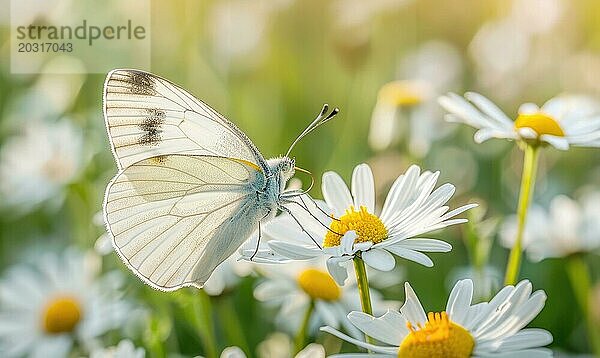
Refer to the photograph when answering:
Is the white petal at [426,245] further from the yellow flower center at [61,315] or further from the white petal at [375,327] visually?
the yellow flower center at [61,315]

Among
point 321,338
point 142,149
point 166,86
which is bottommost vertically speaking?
point 321,338

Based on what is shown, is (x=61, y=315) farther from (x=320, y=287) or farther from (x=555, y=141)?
(x=555, y=141)

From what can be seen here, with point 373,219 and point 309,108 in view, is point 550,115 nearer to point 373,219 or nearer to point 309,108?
point 373,219

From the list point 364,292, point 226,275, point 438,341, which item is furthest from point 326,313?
point 438,341

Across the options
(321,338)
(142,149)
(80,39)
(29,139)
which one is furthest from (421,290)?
(80,39)

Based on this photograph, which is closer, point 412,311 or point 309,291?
point 412,311

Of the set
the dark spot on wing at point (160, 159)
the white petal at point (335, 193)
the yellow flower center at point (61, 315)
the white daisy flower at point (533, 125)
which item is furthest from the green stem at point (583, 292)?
the yellow flower center at point (61, 315)

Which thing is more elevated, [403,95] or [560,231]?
[403,95]

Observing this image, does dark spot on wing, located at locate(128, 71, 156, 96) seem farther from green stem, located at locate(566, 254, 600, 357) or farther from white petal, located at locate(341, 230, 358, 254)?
green stem, located at locate(566, 254, 600, 357)
